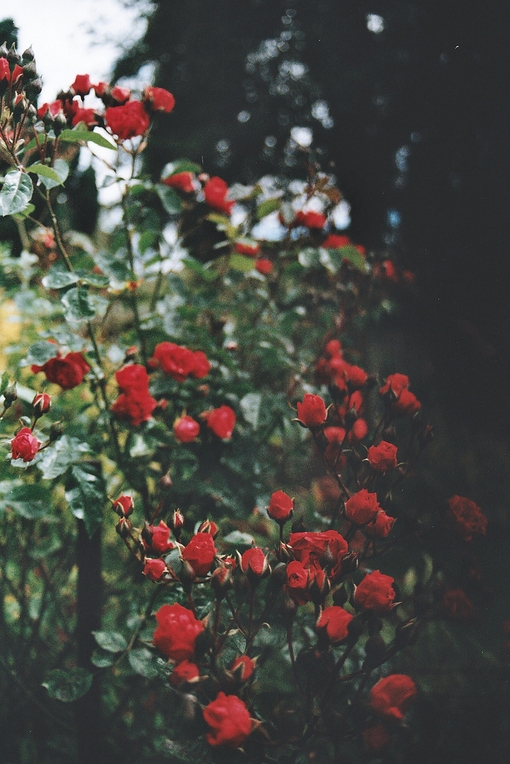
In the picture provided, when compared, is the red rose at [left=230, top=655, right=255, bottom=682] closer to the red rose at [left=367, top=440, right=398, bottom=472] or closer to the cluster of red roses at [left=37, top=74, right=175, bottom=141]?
the red rose at [left=367, top=440, right=398, bottom=472]

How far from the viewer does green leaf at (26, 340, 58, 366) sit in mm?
930

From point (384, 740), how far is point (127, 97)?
109cm

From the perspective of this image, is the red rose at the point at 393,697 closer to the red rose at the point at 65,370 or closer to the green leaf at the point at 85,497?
the green leaf at the point at 85,497

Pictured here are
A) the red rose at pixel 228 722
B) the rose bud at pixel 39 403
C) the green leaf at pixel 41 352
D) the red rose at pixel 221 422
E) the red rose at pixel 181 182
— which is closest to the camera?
the red rose at pixel 228 722

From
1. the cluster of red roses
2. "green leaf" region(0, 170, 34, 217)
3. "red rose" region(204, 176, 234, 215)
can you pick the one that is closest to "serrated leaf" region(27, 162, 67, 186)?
"green leaf" region(0, 170, 34, 217)

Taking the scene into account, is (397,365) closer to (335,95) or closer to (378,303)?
(378,303)

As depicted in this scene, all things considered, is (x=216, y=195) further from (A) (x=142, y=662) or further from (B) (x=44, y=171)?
(A) (x=142, y=662)

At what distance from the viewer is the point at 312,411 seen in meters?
0.78

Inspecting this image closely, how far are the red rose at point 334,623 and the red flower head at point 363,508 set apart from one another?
0.13 metres

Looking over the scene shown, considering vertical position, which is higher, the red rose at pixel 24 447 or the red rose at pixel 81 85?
the red rose at pixel 81 85

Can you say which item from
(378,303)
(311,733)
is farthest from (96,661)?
(378,303)

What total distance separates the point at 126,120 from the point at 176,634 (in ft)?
2.68

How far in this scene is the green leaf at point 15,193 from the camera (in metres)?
0.73

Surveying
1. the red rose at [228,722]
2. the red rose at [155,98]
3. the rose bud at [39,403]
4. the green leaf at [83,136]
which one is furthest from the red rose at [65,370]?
the red rose at [228,722]
